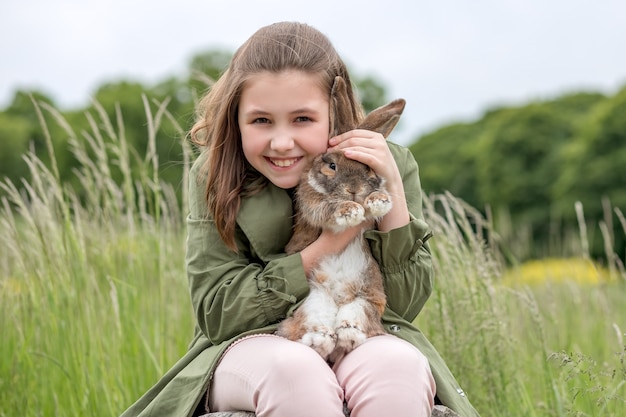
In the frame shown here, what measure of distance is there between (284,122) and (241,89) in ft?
0.82

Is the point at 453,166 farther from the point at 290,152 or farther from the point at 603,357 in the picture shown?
the point at 290,152

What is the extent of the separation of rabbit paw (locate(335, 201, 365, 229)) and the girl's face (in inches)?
13.7

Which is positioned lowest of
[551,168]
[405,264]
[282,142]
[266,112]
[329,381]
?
[551,168]

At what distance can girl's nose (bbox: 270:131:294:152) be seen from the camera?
325cm

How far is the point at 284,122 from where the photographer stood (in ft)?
10.8

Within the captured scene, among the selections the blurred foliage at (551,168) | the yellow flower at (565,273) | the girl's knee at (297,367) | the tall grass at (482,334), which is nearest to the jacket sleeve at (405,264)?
the girl's knee at (297,367)

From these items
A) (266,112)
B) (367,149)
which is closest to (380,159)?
(367,149)

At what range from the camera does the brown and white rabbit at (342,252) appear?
3031 mm

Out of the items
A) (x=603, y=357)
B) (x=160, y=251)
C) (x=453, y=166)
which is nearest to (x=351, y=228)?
(x=160, y=251)

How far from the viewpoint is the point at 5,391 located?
14.5 feet

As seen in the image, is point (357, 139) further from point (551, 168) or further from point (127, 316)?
point (551, 168)

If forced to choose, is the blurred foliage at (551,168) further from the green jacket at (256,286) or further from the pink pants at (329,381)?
the pink pants at (329,381)

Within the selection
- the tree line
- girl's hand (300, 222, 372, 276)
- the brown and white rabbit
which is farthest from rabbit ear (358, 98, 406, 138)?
the tree line

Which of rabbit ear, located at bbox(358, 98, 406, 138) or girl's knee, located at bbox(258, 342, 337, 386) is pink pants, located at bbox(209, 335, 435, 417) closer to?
girl's knee, located at bbox(258, 342, 337, 386)
